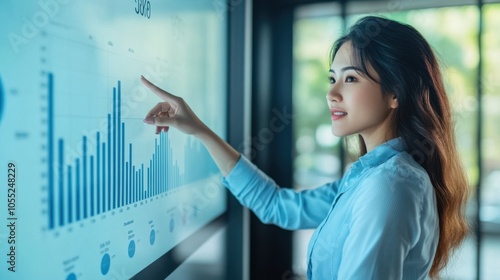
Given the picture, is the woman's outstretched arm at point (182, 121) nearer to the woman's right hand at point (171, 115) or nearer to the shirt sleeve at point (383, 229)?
the woman's right hand at point (171, 115)

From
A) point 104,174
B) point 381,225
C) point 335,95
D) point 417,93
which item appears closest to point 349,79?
point 335,95

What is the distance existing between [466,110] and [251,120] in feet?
3.97

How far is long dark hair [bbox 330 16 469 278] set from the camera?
3.68 feet

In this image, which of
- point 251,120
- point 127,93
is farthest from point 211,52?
point 127,93

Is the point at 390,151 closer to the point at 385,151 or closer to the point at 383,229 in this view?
the point at 385,151

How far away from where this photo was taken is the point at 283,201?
5.16ft

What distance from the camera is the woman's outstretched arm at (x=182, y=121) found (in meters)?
1.12

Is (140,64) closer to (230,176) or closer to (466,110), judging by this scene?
(230,176)

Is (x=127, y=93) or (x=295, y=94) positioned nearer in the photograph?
(x=127, y=93)

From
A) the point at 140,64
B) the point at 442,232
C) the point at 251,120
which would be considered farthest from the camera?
the point at 251,120

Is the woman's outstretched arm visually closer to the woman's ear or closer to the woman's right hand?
the woman's right hand

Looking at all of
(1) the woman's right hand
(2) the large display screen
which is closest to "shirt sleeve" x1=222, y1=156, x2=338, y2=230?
(2) the large display screen

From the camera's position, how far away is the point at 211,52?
5.45 ft

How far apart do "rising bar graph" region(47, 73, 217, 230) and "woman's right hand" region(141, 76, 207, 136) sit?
0.06 metres
